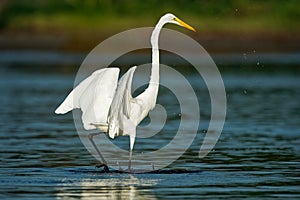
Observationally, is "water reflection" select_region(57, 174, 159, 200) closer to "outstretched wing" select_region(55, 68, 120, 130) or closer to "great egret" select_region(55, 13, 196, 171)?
"great egret" select_region(55, 13, 196, 171)

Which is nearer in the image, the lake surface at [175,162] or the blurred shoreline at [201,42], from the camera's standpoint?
the lake surface at [175,162]

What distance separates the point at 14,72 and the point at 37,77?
→ 244 cm

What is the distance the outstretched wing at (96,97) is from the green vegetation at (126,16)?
95.8ft

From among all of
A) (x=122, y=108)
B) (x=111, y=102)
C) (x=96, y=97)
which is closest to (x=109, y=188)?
(x=122, y=108)

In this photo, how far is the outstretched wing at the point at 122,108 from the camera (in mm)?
14547

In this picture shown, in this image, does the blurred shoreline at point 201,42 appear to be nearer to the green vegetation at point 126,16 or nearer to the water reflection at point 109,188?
the green vegetation at point 126,16

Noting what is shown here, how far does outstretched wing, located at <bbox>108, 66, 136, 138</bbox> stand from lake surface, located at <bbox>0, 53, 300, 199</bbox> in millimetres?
652

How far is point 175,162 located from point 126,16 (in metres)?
35.0

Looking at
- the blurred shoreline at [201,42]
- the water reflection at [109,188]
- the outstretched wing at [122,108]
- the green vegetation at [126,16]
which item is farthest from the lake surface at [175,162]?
the green vegetation at [126,16]

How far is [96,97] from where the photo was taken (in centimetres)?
1553

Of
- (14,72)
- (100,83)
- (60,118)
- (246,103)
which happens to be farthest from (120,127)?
(14,72)

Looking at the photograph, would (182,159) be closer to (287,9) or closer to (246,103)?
(246,103)

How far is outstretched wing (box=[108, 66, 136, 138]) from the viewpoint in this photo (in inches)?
573

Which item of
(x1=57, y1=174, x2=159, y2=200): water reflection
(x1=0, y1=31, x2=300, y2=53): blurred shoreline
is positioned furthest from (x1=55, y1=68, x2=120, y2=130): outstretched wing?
(x1=0, y1=31, x2=300, y2=53): blurred shoreline
